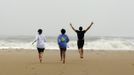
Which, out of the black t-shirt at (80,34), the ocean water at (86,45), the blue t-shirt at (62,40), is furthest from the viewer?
the ocean water at (86,45)

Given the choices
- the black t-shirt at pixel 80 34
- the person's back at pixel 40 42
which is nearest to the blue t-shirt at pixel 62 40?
the person's back at pixel 40 42

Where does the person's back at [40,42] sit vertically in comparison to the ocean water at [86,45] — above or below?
below

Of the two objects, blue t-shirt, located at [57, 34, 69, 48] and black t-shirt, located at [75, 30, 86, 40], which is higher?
black t-shirt, located at [75, 30, 86, 40]

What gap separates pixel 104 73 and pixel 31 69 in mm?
2596

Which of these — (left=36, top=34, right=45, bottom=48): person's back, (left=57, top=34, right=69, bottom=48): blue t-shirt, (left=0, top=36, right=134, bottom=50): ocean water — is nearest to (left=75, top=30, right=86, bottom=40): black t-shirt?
(left=57, top=34, right=69, bottom=48): blue t-shirt

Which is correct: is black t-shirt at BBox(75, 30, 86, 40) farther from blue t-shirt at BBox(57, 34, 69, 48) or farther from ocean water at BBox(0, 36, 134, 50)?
ocean water at BBox(0, 36, 134, 50)

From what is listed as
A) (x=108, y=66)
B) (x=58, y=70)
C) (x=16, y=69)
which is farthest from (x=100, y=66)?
(x=16, y=69)

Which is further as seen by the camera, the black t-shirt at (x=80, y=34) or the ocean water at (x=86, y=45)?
the ocean water at (x=86, y=45)

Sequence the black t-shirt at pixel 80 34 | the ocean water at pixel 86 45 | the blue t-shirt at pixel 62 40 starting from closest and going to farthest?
the blue t-shirt at pixel 62 40, the black t-shirt at pixel 80 34, the ocean water at pixel 86 45

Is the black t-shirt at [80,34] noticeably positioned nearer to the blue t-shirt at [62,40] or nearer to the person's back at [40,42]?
the blue t-shirt at [62,40]

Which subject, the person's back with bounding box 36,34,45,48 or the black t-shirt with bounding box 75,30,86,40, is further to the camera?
the black t-shirt with bounding box 75,30,86,40

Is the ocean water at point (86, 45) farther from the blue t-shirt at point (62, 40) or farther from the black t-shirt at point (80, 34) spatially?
the blue t-shirt at point (62, 40)

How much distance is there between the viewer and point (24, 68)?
49.5 feet

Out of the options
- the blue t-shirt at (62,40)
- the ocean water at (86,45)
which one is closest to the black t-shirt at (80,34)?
the blue t-shirt at (62,40)
